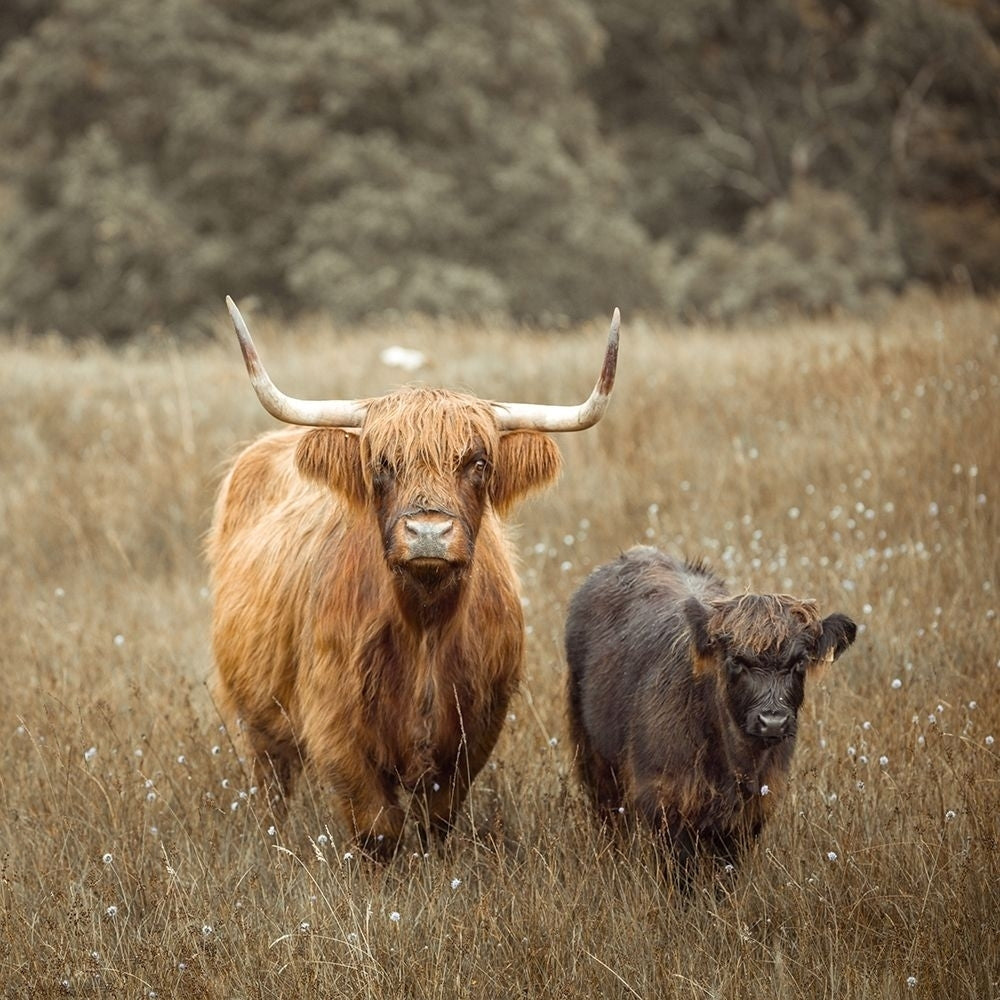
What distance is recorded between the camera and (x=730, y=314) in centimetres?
2238

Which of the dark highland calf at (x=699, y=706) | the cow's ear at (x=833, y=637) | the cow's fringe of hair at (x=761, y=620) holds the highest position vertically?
the cow's fringe of hair at (x=761, y=620)

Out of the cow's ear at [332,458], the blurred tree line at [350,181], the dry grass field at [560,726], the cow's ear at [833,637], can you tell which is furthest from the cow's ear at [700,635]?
the blurred tree line at [350,181]

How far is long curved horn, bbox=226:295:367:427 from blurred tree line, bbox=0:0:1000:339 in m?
14.0

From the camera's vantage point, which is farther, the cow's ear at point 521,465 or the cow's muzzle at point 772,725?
the cow's ear at point 521,465

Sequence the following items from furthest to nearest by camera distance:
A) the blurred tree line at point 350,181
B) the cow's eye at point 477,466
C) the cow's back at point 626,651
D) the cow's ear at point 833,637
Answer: the blurred tree line at point 350,181
the cow's back at point 626,651
the cow's eye at point 477,466
the cow's ear at point 833,637

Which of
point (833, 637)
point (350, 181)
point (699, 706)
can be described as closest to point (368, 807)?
point (699, 706)

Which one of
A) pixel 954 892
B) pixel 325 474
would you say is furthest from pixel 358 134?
pixel 954 892

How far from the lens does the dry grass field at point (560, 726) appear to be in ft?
10.8

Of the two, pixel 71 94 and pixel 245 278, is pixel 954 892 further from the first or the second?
pixel 71 94

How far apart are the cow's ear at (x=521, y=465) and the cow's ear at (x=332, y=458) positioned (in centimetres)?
43

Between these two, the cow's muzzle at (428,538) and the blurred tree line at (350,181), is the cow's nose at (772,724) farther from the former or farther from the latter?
the blurred tree line at (350,181)

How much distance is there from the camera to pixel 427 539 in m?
3.46

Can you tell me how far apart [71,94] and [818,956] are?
20.4 meters

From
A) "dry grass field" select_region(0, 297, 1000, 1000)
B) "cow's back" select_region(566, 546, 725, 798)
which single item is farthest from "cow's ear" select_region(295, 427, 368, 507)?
"dry grass field" select_region(0, 297, 1000, 1000)
